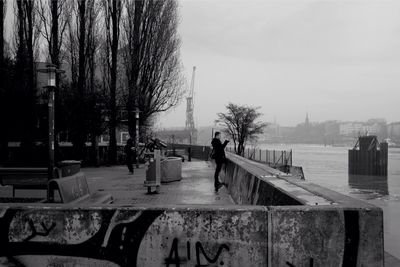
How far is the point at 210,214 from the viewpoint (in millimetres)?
3883

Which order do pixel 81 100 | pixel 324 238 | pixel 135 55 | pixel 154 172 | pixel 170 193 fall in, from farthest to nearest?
pixel 135 55
pixel 81 100
pixel 154 172
pixel 170 193
pixel 324 238

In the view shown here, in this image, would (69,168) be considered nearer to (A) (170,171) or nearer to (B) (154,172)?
(B) (154,172)

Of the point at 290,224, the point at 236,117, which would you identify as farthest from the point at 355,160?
the point at 290,224

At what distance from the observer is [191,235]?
153 inches

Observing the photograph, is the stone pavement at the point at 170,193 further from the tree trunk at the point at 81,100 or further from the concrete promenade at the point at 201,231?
the tree trunk at the point at 81,100

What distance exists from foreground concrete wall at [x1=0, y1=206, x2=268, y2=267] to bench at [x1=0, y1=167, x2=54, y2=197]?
19.8 feet

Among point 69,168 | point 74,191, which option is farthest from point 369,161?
point 74,191

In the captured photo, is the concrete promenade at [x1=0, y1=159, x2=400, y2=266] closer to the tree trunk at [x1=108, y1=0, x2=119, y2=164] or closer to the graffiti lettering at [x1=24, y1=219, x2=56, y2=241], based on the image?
the graffiti lettering at [x1=24, y1=219, x2=56, y2=241]

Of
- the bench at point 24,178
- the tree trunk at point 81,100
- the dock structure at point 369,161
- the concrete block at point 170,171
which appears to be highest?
the tree trunk at point 81,100

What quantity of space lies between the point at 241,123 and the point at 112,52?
1408 inches

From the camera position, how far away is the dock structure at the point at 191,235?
384 cm

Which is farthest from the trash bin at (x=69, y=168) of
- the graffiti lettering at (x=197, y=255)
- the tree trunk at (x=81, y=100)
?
the graffiti lettering at (x=197, y=255)

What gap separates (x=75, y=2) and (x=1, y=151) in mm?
10046

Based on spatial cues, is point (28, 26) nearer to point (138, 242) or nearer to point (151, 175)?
point (151, 175)
